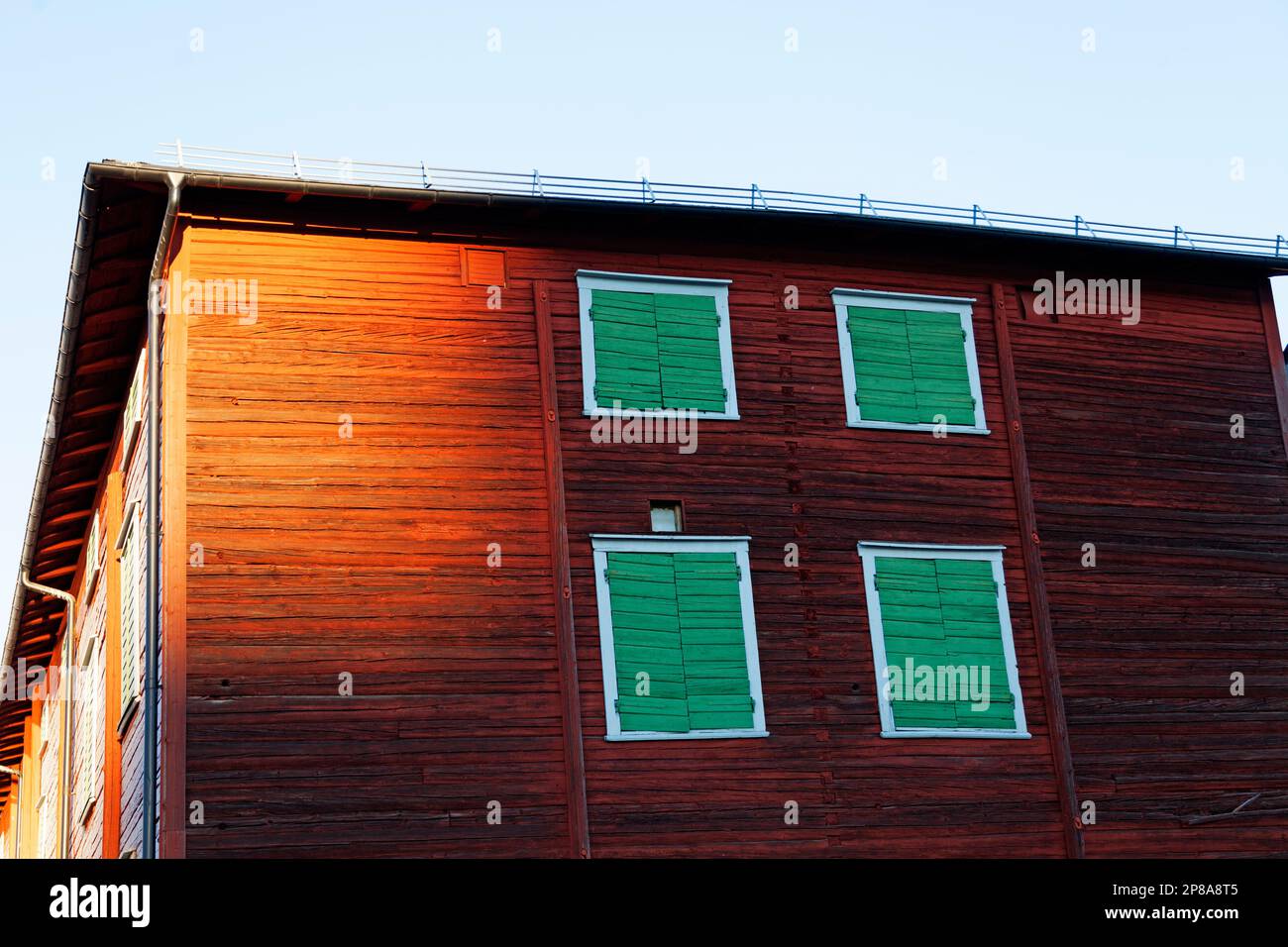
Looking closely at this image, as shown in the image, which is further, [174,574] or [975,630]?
[975,630]

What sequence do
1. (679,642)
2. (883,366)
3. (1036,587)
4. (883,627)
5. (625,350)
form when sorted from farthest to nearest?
(883,366)
(1036,587)
(625,350)
(883,627)
(679,642)

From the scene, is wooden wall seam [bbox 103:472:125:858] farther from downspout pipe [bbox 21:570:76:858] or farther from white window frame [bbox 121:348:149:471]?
downspout pipe [bbox 21:570:76:858]

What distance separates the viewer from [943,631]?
21.0 metres

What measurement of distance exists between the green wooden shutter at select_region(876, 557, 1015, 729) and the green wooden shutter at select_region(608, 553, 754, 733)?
1.95 meters

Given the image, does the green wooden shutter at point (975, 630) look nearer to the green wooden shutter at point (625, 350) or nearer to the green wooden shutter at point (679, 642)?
the green wooden shutter at point (679, 642)

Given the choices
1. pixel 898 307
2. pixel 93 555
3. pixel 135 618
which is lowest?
pixel 135 618

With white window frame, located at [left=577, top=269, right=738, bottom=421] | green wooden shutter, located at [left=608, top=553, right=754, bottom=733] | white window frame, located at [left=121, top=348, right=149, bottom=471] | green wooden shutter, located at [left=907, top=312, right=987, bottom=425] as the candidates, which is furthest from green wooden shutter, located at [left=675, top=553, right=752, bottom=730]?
white window frame, located at [left=121, top=348, right=149, bottom=471]

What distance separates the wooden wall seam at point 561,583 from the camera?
1911cm

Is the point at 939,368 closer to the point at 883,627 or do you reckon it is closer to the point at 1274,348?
the point at 883,627

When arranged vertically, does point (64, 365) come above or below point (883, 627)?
above

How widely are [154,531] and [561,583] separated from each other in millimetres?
4645

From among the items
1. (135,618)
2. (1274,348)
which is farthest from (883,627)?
(135,618)

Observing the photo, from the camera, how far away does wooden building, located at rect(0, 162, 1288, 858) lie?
19047mm
